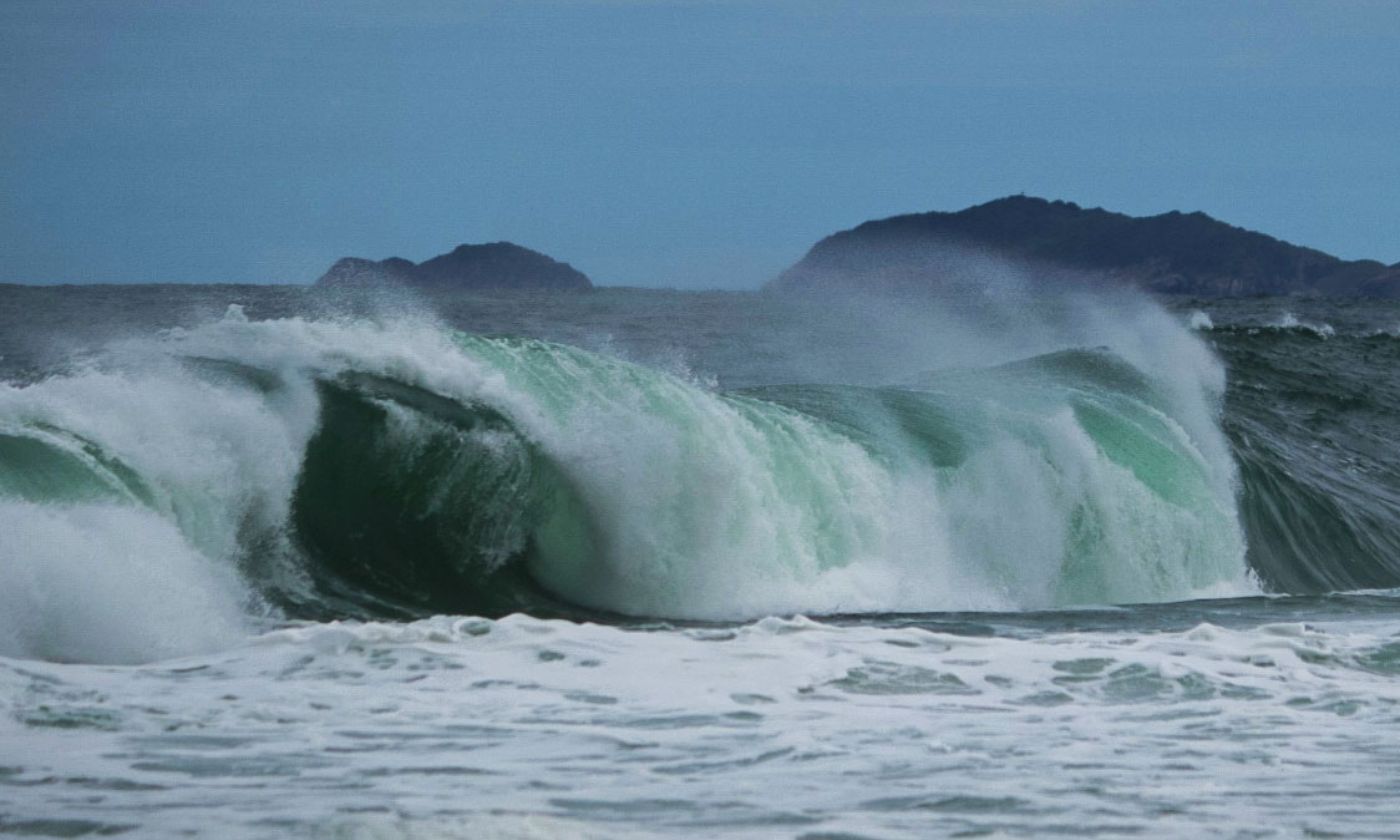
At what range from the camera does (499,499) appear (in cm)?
1243

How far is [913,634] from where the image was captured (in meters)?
10.4

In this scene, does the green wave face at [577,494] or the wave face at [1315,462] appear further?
the wave face at [1315,462]

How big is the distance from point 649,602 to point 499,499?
1.44 meters

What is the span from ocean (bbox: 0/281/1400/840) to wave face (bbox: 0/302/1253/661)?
0.10 feet

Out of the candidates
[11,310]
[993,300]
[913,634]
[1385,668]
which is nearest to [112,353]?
[913,634]

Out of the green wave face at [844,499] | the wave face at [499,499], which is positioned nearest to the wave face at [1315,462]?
the green wave face at [844,499]

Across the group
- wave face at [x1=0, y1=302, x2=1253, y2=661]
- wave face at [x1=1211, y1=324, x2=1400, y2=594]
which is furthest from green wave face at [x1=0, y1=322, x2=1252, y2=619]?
wave face at [x1=1211, y1=324, x2=1400, y2=594]

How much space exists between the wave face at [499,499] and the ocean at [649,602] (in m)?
0.03

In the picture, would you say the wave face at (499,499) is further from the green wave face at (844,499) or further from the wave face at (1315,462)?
the wave face at (1315,462)

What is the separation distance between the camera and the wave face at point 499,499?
387 inches

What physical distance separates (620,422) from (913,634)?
3260mm

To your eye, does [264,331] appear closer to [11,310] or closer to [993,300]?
[993,300]

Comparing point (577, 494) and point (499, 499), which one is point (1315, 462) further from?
point (499, 499)

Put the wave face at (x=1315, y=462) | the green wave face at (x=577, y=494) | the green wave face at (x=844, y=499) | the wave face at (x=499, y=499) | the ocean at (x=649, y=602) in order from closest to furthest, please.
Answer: the ocean at (x=649, y=602) < the wave face at (x=499, y=499) < the green wave face at (x=577, y=494) < the green wave face at (x=844, y=499) < the wave face at (x=1315, y=462)
